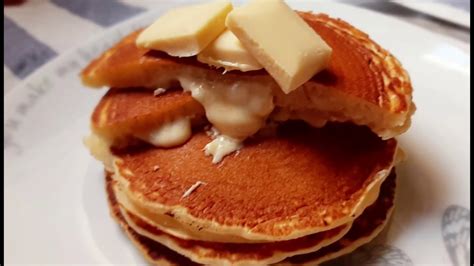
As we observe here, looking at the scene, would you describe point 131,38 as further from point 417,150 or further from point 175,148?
point 417,150

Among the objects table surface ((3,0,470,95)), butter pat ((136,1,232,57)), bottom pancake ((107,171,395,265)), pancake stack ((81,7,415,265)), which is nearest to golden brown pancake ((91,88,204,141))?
pancake stack ((81,7,415,265))

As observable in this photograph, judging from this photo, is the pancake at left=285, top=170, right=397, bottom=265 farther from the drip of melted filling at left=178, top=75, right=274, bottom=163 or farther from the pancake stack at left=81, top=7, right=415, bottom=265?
the drip of melted filling at left=178, top=75, right=274, bottom=163

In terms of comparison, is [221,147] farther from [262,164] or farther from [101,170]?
[101,170]

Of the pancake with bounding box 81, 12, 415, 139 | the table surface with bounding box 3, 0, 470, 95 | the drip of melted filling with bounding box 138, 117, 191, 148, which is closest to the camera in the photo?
the pancake with bounding box 81, 12, 415, 139

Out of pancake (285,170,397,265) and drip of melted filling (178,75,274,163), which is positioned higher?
drip of melted filling (178,75,274,163)

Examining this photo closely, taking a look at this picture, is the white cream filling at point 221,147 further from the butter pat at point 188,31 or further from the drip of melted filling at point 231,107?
the butter pat at point 188,31

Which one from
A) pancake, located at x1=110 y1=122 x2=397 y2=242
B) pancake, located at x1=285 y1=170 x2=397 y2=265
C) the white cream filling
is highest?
the white cream filling
